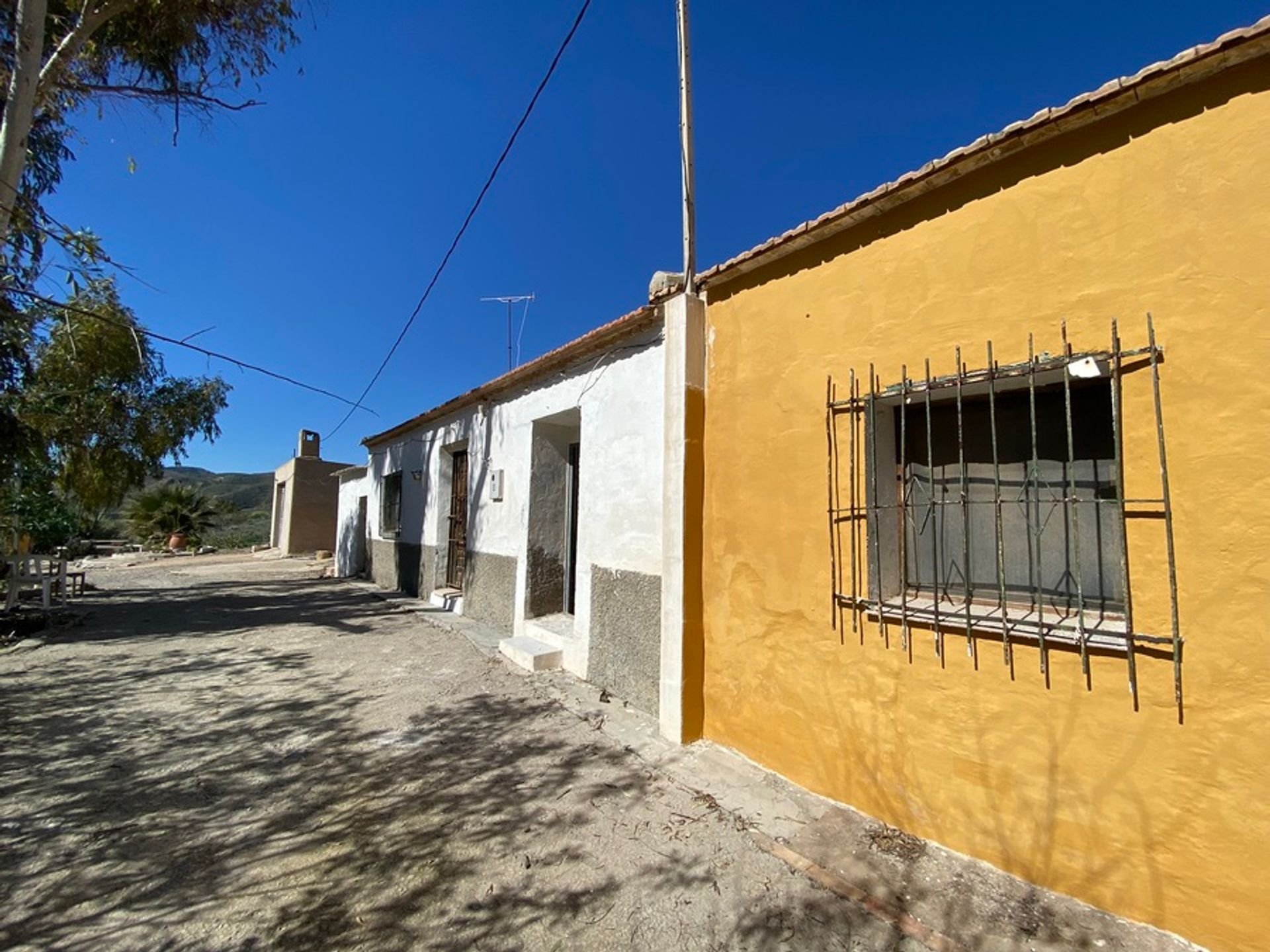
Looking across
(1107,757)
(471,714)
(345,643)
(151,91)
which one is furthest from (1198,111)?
(151,91)

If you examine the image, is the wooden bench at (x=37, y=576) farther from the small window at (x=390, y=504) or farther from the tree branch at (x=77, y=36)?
the tree branch at (x=77, y=36)

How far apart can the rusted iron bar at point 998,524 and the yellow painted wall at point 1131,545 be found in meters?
0.07

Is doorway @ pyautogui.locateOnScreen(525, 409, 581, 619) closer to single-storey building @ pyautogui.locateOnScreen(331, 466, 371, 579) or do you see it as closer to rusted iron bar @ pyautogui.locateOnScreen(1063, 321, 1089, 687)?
rusted iron bar @ pyautogui.locateOnScreen(1063, 321, 1089, 687)

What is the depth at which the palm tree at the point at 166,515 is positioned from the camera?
→ 23.2 metres

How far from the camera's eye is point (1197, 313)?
2160 mm

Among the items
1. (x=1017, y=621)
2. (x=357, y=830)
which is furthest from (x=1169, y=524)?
(x=357, y=830)

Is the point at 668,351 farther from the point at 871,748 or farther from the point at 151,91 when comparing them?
the point at 151,91

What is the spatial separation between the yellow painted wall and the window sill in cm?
7

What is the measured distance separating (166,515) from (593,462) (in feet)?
86.4

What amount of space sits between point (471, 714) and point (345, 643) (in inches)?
A: 124

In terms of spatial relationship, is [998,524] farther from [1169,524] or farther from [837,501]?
[837,501]

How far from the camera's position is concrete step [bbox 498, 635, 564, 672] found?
18.2 ft

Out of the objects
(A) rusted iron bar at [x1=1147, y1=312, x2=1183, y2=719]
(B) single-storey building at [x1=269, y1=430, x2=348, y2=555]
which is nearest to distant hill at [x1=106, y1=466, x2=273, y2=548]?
(B) single-storey building at [x1=269, y1=430, x2=348, y2=555]

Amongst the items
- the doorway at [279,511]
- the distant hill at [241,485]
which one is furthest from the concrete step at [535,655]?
the distant hill at [241,485]
